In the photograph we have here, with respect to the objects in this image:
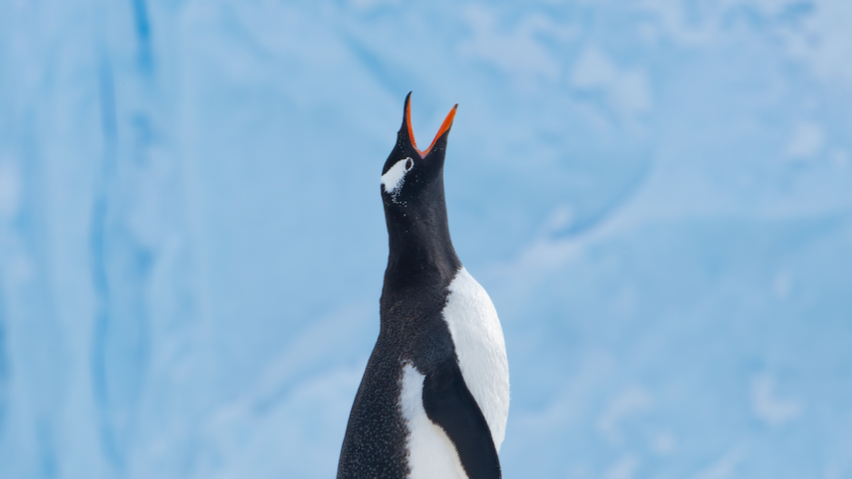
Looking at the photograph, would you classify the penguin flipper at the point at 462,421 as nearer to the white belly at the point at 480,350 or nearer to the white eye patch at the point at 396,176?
the white belly at the point at 480,350

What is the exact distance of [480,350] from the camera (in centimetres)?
114

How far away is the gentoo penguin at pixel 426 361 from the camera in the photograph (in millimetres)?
1100

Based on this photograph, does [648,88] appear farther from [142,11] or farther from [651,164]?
[142,11]

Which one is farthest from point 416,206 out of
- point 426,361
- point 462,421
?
point 462,421

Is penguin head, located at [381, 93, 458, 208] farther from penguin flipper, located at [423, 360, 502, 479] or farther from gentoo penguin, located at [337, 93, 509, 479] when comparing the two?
penguin flipper, located at [423, 360, 502, 479]

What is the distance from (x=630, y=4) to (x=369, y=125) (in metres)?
0.98

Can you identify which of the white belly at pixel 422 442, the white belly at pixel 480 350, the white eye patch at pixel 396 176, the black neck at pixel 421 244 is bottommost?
the white belly at pixel 422 442

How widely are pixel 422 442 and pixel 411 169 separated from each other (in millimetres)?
445

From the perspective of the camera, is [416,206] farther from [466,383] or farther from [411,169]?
[466,383]

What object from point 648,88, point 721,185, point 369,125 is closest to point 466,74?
point 369,125

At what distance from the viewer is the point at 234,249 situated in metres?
2.22

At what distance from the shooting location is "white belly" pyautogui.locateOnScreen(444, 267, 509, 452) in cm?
113

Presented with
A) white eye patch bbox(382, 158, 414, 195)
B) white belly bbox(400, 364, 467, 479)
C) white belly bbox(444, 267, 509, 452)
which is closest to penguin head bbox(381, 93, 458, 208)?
white eye patch bbox(382, 158, 414, 195)

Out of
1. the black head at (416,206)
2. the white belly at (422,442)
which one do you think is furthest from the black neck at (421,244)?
the white belly at (422,442)
